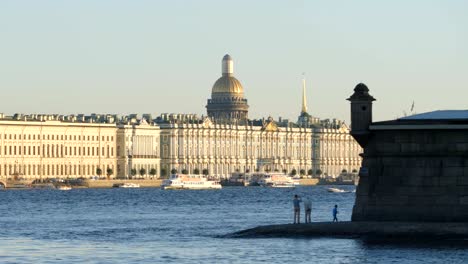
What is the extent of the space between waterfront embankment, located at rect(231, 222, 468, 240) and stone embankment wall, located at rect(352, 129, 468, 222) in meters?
0.85

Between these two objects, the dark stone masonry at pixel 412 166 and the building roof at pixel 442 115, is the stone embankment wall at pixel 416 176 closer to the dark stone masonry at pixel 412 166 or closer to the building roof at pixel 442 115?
the dark stone masonry at pixel 412 166

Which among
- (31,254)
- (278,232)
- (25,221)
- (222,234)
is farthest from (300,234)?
(25,221)

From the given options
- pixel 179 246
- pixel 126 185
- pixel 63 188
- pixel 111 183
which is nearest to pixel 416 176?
pixel 179 246

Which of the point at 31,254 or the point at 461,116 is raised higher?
the point at 461,116

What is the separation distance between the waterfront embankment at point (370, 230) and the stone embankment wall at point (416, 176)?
846 mm

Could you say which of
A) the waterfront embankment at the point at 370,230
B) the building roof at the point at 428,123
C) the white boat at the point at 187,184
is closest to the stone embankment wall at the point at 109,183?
the white boat at the point at 187,184

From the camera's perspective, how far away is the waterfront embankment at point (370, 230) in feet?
160

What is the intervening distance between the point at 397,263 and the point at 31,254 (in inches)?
405

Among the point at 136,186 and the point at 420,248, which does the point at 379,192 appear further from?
the point at 136,186

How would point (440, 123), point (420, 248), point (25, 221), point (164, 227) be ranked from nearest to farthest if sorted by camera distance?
point (420, 248) → point (440, 123) → point (164, 227) → point (25, 221)

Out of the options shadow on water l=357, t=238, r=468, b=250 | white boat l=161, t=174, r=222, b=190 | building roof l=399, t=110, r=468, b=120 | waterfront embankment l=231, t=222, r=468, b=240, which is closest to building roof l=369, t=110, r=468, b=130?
building roof l=399, t=110, r=468, b=120

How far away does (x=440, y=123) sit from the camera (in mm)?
50188

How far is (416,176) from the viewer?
50844mm

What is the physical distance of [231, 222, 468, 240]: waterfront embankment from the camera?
160 feet
